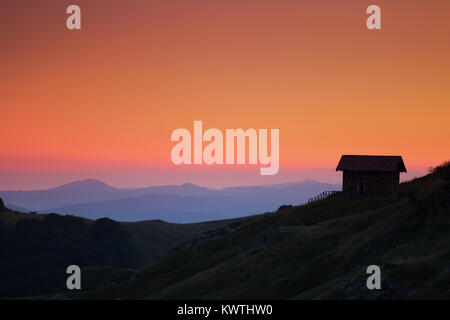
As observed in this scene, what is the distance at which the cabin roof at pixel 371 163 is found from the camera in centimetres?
10010

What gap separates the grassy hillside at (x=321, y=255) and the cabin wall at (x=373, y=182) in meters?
2.63

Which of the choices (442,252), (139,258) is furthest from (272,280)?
(139,258)

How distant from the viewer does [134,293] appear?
325ft

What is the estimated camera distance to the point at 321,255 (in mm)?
77562

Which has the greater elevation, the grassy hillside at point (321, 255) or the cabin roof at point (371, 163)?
the cabin roof at point (371, 163)

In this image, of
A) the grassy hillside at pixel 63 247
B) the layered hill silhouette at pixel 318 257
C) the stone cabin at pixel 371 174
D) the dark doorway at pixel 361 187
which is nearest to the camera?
the layered hill silhouette at pixel 318 257

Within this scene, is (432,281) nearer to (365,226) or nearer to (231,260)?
(365,226)

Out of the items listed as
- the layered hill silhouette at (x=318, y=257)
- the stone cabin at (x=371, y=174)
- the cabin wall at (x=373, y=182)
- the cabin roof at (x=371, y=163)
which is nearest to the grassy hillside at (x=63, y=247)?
the layered hill silhouette at (x=318, y=257)

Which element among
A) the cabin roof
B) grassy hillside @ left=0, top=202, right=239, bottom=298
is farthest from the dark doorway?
grassy hillside @ left=0, top=202, right=239, bottom=298

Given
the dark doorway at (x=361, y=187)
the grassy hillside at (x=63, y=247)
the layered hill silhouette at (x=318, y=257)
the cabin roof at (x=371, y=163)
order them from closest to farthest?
the layered hill silhouette at (x=318, y=257) → the cabin roof at (x=371, y=163) → the dark doorway at (x=361, y=187) → the grassy hillside at (x=63, y=247)

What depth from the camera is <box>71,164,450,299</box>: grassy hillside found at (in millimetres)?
57281

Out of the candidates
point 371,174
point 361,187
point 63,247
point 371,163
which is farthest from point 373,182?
point 63,247

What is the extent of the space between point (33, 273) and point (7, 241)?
18857 millimetres

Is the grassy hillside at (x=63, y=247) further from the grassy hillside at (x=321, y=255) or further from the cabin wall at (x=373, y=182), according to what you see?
the cabin wall at (x=373, y=182)
